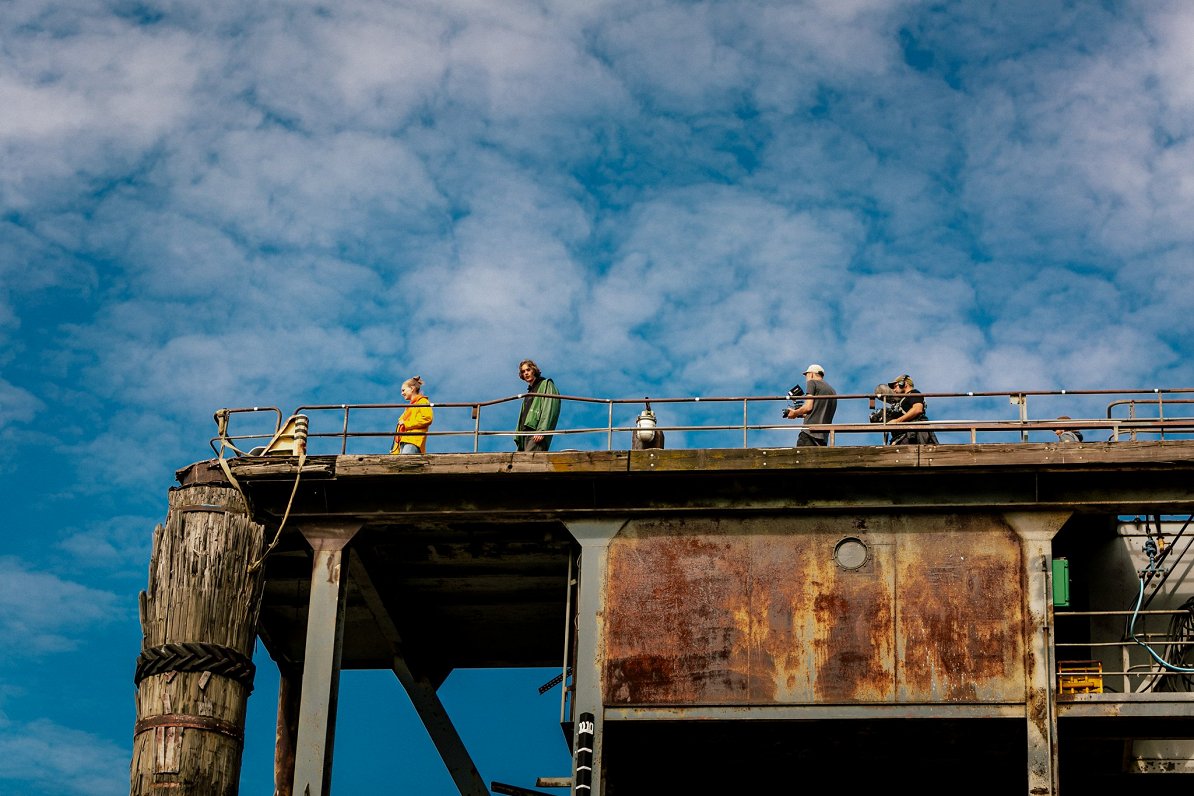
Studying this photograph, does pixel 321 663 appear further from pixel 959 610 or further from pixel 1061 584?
pixel 1061 584

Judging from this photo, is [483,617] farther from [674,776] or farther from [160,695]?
[160,695]

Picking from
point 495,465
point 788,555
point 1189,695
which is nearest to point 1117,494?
point 1189,695

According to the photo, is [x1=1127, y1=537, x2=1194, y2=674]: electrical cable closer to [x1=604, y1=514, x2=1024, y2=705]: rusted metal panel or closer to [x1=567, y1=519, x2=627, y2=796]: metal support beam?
[x1=604, y1=514, x2=1024, y2=705]: rusted metal panel

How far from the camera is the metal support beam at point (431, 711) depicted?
103ft

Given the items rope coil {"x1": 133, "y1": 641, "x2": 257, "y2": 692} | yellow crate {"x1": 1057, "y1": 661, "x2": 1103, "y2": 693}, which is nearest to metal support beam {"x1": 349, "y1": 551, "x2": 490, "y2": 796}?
rope coil {"x1": 133, "y1": 641, "x2": 257, "y2": 692}

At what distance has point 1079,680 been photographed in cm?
2630

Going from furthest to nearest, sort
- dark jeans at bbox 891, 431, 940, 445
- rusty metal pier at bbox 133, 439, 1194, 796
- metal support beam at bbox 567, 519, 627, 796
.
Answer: dark jeans at bbox 891, 431, 940, 445, rusty metal pier at bbox 133, 439, 1194, 796, metal support beam at bbox 567, 519, 627, 796

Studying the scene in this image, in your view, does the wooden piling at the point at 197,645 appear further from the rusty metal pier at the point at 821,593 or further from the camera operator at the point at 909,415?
the camera operator at the point at 909,415

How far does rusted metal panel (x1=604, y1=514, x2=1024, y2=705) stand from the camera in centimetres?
2561

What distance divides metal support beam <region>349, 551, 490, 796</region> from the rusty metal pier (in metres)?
3.10

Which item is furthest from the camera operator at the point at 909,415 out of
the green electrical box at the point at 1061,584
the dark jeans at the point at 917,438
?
the green electrical box at the point at 1061,584

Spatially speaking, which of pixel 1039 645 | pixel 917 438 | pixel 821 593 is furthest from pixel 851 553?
pixel 1039 645

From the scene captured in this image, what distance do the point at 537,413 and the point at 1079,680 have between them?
8.89 metres

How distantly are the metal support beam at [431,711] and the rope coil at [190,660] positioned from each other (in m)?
3.82
